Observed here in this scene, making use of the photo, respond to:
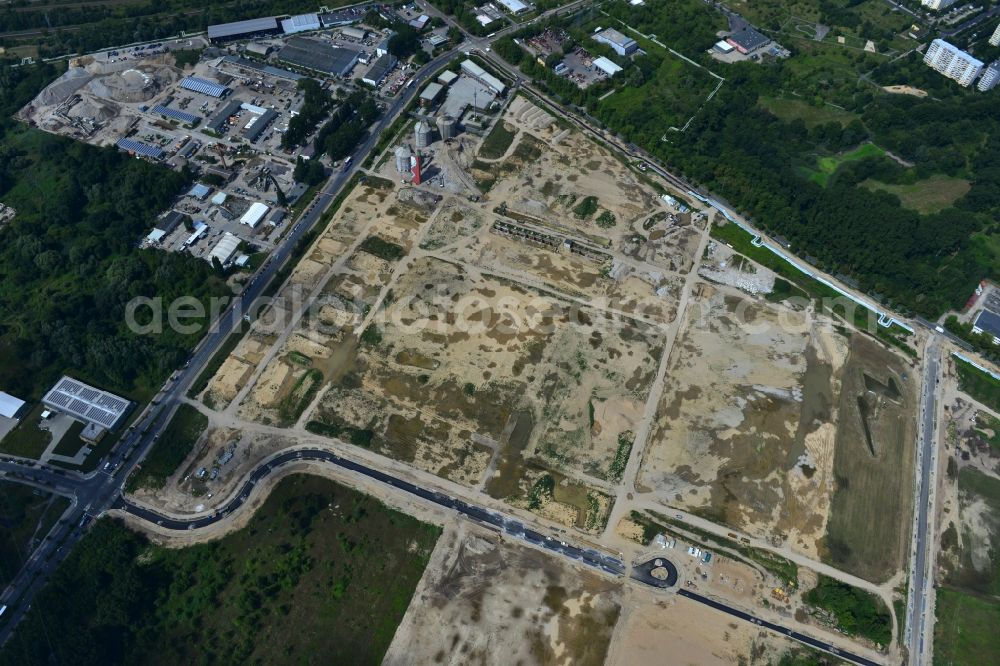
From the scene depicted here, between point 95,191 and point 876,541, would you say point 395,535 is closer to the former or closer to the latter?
point 876,541

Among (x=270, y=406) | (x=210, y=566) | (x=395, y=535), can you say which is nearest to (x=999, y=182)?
(x=395, y=535)

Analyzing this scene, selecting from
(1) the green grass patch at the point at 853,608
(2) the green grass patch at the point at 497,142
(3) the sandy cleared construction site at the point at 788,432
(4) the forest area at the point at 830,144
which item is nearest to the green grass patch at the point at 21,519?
(3) the sandy cleared construction site at the point at 788,432

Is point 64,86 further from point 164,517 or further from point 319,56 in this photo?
point 164,517

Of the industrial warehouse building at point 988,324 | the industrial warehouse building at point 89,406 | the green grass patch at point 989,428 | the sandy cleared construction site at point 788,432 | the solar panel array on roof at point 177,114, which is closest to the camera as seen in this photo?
the sandy cleared construction site at point 788,432

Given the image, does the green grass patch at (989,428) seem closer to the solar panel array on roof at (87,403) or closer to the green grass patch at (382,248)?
the green grass patch at (382,248)

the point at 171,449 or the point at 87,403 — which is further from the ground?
the point at 87,403

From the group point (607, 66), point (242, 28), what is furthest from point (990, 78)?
point (242, 28)

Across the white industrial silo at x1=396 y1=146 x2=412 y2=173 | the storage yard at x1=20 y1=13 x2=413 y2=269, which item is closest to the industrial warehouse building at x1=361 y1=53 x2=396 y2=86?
the storage yard at x1=20 y1=13 x2=413 y2=269
